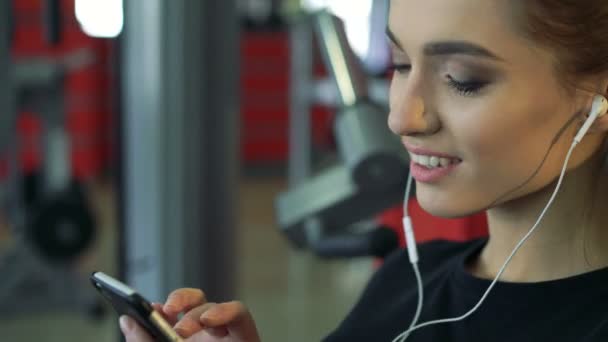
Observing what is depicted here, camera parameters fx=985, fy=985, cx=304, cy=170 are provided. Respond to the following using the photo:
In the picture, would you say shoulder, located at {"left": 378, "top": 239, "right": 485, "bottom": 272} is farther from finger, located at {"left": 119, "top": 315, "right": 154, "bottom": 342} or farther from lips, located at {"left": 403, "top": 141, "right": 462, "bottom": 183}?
finger, located at {"left": 119, "top": 315, "right": 154, "bottom": 342}

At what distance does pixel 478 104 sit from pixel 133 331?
38cm

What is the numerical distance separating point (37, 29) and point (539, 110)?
6601 millimetres

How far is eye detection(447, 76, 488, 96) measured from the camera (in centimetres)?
87

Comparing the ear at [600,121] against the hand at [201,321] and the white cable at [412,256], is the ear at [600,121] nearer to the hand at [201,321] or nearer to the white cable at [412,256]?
the white cable at [412,256]

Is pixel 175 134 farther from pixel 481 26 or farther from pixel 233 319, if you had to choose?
pixel 481 26

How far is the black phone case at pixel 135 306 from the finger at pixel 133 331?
11 millimetres

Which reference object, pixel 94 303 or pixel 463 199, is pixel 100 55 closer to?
pixel 94 303

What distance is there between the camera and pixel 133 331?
3.05 ft

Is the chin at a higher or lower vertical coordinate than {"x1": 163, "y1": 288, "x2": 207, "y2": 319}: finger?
higher

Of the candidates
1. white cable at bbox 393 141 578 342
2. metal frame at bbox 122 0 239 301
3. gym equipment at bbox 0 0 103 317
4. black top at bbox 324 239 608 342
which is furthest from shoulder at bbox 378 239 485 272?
gym equipment at bbox 0 0 103 317

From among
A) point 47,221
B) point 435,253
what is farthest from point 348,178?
point 47,221

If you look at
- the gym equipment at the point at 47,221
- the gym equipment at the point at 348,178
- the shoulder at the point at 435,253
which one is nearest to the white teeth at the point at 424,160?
the shoulder at the point at 435,253

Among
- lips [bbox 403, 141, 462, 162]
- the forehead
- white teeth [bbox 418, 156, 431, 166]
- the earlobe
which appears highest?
the forehead

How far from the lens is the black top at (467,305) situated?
91 centimetres
